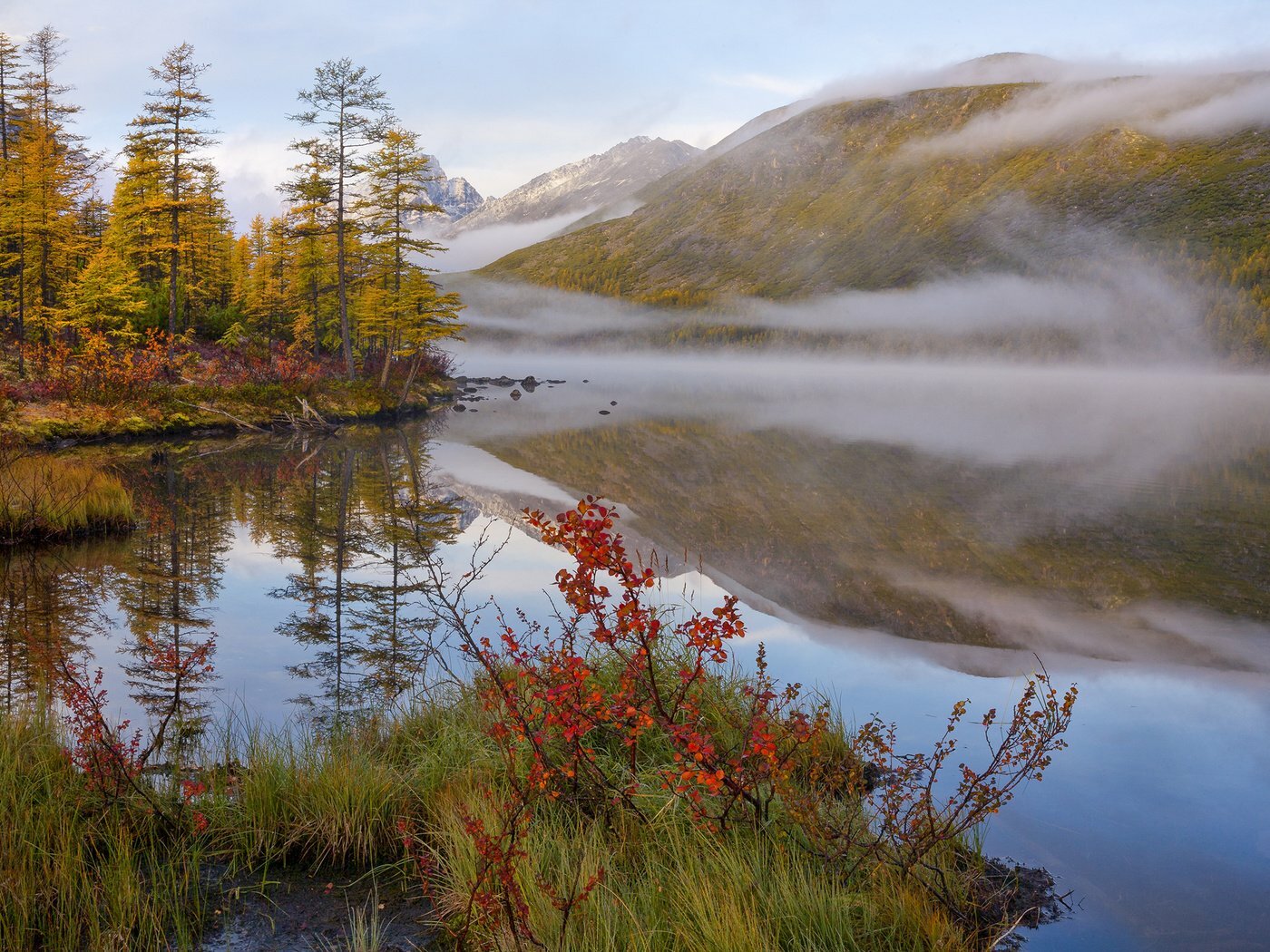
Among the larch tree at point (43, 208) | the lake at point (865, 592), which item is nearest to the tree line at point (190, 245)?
the larch tree at point (43, 208)

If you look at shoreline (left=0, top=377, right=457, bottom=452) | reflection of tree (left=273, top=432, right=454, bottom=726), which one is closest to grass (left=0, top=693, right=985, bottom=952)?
reflection of tree (left=273, top=432, right=454, bottom=726)

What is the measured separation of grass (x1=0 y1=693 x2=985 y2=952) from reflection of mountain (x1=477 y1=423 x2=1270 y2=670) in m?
6.35

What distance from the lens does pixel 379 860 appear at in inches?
195

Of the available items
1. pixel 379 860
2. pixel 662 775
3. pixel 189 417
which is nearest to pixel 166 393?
pixel 189 417

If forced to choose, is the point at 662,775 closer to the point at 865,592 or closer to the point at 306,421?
the point at 865,592

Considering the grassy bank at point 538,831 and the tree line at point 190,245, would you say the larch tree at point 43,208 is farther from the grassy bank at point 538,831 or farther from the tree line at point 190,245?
the grassy bank at point 538,831

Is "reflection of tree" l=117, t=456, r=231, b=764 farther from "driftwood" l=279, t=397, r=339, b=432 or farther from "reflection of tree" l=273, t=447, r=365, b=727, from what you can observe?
"driftwood" l=279, t=397, r=339, b=432

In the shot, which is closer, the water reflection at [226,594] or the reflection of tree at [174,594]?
the reflection of tree at [174,594]

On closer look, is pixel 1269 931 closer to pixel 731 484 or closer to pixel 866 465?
pixel 731 484

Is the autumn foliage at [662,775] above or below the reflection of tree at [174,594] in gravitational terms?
above

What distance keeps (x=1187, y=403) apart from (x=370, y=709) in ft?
240

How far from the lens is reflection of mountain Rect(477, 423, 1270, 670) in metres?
10.6

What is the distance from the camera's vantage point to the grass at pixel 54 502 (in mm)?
12516

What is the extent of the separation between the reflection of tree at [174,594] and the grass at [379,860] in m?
0.70
